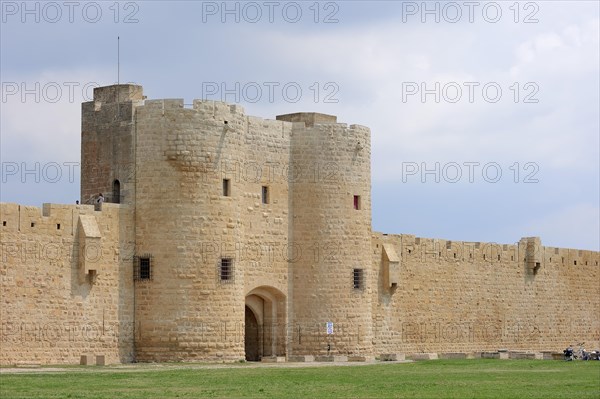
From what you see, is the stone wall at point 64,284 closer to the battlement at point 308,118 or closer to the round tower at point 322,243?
the round tower at point 322,243

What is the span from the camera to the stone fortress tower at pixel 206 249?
3238 centimetres

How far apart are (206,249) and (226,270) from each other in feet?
3.10

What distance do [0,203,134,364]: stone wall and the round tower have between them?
579cm

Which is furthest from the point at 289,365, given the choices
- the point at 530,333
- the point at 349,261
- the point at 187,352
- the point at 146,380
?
the point at 530,333

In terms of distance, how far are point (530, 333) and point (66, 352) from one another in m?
21.9

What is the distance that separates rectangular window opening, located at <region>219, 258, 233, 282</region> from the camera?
114 ft

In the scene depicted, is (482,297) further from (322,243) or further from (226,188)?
(226,188)

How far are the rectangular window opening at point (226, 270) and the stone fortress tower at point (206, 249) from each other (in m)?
0.04

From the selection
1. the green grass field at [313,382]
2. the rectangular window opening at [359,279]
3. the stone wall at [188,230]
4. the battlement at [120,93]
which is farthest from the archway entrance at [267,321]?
the battlement at [120,93]

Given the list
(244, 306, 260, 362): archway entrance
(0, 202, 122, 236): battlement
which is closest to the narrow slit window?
(244, 306, 260, 362): archway entrance

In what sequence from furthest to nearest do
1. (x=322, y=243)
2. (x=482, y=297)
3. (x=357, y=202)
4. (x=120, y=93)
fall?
(x=482, y=297) < (x=357, y=202) < (x=322, y=243) < (x=120, y=93)

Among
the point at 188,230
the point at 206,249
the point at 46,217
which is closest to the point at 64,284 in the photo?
the point at 46,217

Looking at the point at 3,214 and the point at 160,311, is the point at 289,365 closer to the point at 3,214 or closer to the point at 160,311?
the point at 160,311

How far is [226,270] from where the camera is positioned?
115ft
